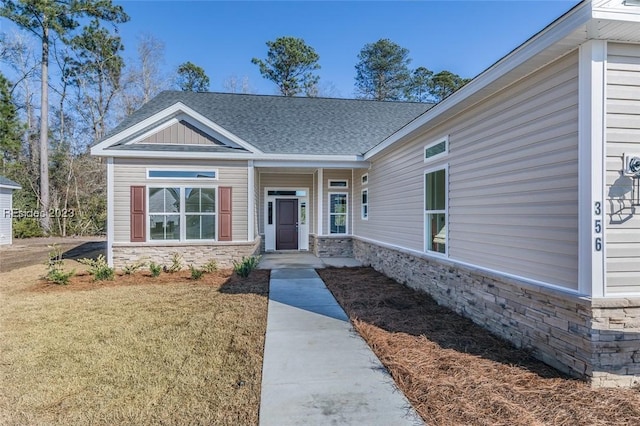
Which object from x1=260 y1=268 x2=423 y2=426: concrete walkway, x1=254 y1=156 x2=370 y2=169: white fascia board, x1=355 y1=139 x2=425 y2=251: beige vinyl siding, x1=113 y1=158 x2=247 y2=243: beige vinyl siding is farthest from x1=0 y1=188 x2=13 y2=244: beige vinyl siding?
x1=260 y1=268 x2=423 y2=426: concrete walkway

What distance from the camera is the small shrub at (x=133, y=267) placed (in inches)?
334

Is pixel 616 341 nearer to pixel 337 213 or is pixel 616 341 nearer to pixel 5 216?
pixel 337 213

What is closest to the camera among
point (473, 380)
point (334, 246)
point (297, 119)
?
point (473, 380)

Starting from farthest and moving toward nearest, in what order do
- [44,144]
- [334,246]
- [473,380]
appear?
1. [44,144]
2. [334,246]
3. [473,380]

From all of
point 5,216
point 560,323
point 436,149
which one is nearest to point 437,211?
point 436,149

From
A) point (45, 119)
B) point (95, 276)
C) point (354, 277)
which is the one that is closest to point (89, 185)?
point (45, 119)

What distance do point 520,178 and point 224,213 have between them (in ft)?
24.6

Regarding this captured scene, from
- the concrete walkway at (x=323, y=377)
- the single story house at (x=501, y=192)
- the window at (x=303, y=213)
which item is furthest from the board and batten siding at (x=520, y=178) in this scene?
the window at (x=303, y=213)

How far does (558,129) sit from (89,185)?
2575 cm

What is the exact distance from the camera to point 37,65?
22078mm

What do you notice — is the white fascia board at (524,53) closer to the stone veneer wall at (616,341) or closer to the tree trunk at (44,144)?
the stone veneer wall at (616,341)

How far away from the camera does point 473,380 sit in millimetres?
3121

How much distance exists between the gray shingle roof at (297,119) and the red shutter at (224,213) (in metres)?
1.75

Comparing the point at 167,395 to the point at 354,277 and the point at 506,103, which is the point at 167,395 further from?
the point at 354,277
